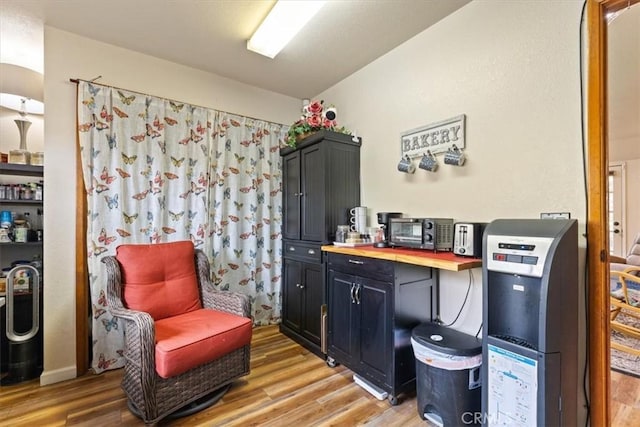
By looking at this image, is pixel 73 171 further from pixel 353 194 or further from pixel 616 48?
pixel 616 48

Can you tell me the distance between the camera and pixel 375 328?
1896 millimetres

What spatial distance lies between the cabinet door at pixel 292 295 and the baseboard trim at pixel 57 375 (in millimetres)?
1712

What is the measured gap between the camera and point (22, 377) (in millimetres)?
2053

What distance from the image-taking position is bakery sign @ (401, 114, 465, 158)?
6.48 feet

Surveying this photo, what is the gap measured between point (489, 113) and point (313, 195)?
148 centimetres

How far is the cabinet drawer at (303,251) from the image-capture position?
2531 millimetres

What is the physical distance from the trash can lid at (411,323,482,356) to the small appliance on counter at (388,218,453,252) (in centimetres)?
50

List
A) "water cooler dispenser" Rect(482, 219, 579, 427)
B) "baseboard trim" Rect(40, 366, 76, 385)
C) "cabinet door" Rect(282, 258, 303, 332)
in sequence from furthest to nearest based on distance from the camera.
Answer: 1. "cabinet door" Rect(282, 258, 303, 332)
2. "baseboard trim" Rect(40, 366, 76, 385)
3. "water cooler dispenser" Rect(482, 219, 579, 427)

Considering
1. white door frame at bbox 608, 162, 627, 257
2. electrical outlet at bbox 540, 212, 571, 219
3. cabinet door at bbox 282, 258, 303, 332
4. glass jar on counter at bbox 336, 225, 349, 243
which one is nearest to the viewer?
electrical outlet at bbox 540, 212, 571, 219

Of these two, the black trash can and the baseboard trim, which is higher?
the black trash can

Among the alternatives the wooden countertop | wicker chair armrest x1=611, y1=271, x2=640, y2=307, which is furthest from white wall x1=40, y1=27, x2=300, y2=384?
wicker chair armrest x1=611, y1=271, x2=640, y2=307

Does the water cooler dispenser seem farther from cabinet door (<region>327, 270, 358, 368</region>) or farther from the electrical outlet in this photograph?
cabinet door (<region>327, 270, 358, 368</region>)

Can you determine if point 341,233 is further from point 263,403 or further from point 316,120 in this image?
point 263,403

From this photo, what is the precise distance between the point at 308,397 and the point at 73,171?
95.0 inches
